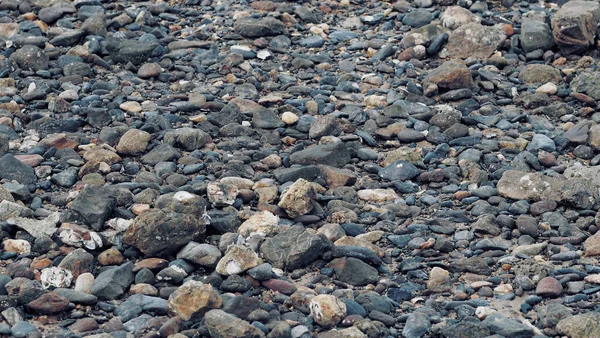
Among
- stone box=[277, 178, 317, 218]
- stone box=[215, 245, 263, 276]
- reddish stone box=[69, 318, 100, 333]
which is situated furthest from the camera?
stone box=[277, 178, 317, 218]

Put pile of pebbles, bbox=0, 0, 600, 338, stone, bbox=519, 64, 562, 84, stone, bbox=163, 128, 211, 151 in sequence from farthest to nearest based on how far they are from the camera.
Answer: stone, bbox=519, 64, 562, 84 < stone, bbox=163, 128, 211, 151 < pile of pebbles, bbox=0, 0, 600, 338

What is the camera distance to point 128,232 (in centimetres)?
529

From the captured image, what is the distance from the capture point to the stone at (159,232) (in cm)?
523

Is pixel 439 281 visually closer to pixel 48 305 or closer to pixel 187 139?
pixel 48 305

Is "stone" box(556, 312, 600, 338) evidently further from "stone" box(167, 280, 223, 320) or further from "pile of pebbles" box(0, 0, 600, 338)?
"stone" box(167, 280, 223, 320)

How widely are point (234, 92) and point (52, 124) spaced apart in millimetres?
1593

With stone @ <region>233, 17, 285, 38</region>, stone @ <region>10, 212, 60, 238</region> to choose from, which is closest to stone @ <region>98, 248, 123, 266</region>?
stone @ <region>10, 212, 60, 238</region>

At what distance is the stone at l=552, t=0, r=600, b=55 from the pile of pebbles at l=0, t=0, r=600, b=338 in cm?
2

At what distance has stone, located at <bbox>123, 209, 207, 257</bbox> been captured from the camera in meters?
5.23

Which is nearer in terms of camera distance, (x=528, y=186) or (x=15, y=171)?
(x=528, y=186)

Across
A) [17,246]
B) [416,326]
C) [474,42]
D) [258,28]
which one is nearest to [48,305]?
[17,246]

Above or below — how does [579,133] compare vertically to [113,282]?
below

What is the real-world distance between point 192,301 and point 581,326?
6.64 ft

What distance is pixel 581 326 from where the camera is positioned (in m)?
4.49
